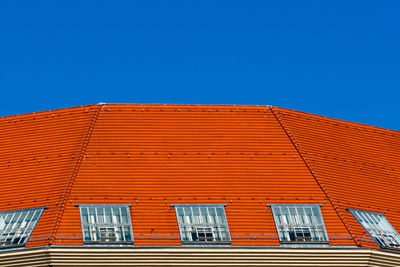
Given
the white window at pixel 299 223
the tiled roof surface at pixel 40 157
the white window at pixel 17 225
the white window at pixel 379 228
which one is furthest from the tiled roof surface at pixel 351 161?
the white window at pixel 17 225

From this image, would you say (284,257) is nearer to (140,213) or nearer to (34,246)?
(140,213)

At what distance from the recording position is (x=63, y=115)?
63656 millimetres

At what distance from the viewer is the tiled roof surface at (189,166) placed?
55719mm

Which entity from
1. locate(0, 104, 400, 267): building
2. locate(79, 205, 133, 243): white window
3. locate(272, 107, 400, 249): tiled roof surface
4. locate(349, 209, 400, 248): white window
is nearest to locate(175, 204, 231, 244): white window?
locate(0, 104, 400, 267): building

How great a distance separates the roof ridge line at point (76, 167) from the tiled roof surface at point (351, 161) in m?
11.6

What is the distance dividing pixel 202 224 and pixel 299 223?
544 centimetres

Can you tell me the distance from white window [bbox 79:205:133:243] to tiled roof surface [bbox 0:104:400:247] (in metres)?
0.46

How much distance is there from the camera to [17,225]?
54.6 m

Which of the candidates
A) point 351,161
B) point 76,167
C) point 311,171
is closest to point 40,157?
point 76,167

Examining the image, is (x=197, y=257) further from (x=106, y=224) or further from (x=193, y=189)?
(x=193, y=189)

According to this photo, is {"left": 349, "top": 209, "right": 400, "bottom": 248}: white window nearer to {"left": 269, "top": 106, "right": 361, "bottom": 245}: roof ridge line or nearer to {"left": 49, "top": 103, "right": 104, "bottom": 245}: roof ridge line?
{"left": 269, "top": 106, "right": 361, "bottom": 245}: roof ridge line

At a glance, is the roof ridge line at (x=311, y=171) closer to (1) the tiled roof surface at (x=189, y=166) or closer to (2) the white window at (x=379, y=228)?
(1) the tiled roof surface at (x=189, y=166)

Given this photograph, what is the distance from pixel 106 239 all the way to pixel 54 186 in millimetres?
5144

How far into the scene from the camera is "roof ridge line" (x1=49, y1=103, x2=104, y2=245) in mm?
53228
